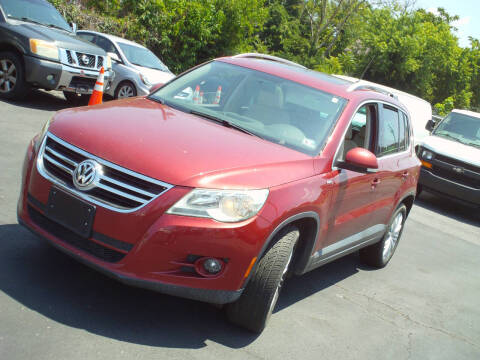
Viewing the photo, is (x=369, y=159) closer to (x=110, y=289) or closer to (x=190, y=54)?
(x=110, y=289)

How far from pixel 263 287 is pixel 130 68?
33.2 ft

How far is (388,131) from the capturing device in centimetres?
596

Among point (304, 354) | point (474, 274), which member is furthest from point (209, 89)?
point (474, 274)

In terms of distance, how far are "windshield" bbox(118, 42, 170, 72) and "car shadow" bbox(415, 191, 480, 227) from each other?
6.50m

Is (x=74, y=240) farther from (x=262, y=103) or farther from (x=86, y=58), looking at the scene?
(x=86, y=58)

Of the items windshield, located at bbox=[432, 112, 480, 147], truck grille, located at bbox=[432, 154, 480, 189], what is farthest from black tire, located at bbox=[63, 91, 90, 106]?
windshield, located at bbox=[432, 112, 480, 147]

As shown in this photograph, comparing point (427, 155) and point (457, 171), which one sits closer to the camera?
point (457, 171)

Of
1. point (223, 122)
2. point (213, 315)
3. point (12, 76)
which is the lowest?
point (12, 76)

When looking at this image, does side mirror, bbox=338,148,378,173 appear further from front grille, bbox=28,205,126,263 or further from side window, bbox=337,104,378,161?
front grille, bbox=28,205,126,263

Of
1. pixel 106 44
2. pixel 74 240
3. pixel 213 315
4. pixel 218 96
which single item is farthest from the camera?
pixel 106 44

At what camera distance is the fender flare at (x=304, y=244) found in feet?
12.5

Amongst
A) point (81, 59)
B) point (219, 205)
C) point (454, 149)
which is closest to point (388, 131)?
point (219, 205)

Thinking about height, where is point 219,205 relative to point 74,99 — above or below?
above

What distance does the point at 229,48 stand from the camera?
24.4 meters
